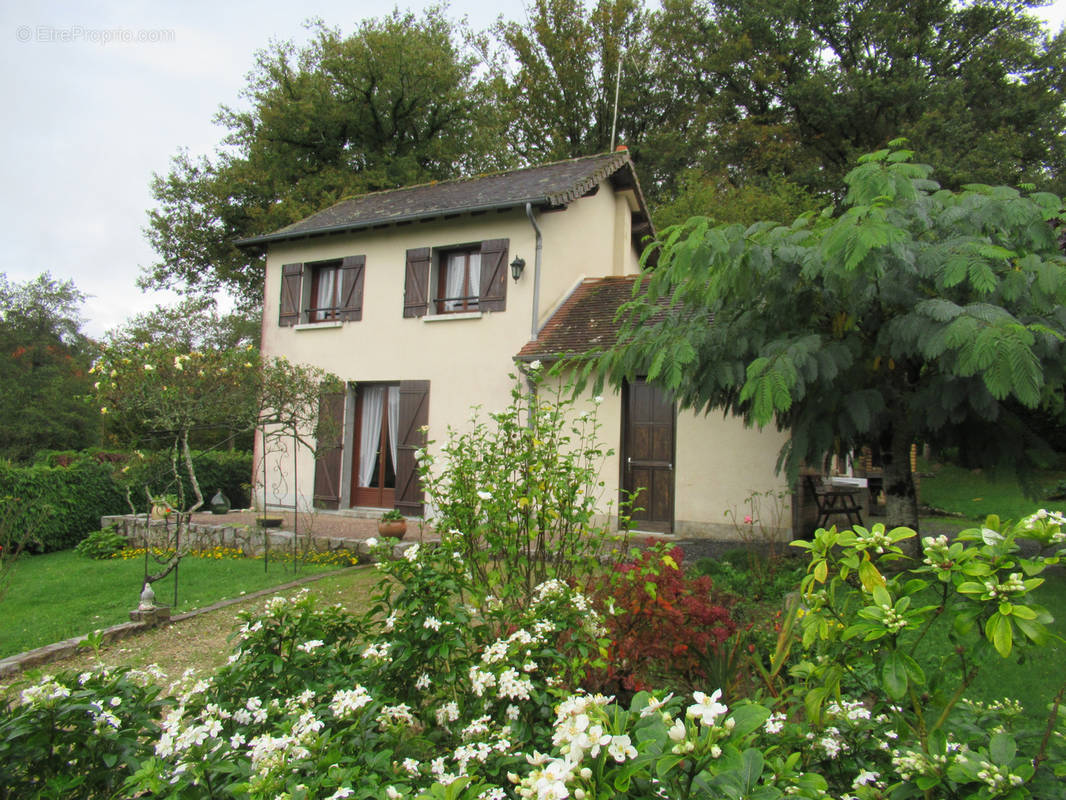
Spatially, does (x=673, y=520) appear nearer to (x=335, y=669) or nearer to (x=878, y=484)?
(x=878, y=484)

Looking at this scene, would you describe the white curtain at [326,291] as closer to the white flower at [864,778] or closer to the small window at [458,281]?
the small window at [458,281]

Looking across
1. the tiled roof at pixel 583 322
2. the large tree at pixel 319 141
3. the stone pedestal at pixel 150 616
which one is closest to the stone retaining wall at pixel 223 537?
the stone pedestal at pixel 150 616

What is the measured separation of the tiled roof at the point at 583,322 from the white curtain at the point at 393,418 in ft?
9.17

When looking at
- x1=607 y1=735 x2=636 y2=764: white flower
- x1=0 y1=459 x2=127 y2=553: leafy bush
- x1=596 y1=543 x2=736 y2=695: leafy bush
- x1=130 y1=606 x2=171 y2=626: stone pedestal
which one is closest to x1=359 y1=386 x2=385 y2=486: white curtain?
x1=0 y1=459 x2=127 y2=553: leafy bush

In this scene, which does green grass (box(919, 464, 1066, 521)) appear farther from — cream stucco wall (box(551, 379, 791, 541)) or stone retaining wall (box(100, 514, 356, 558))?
stone retaining wall (box(100, 514, 356, 558))

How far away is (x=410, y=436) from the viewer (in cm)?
1118

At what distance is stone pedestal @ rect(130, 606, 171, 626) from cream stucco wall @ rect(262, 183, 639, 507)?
4.76 m

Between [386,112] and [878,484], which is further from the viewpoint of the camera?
[386,112]

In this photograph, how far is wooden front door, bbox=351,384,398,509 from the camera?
11.6 m

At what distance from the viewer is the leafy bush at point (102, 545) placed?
33.5ft

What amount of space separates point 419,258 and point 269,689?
33.3ft

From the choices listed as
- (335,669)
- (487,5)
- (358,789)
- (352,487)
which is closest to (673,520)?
(352,487)

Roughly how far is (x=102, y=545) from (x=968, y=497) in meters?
18.9

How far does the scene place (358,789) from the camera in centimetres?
140
